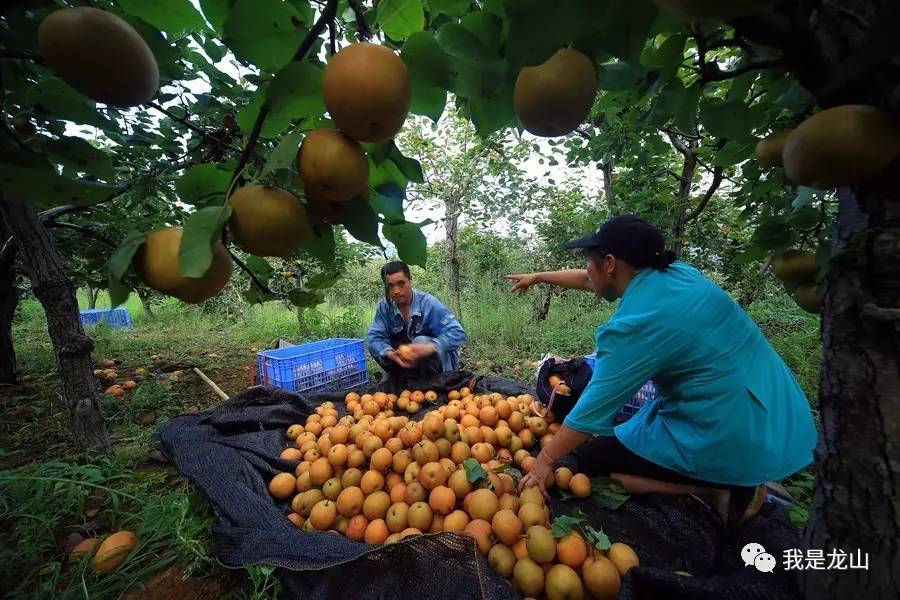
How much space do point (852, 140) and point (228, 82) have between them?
8.21ft

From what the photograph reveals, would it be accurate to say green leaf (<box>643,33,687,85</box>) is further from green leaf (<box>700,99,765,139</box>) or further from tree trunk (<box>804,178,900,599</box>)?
tree trunk (<box>804,178,900,599</box>)

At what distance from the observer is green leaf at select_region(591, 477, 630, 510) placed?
2.16 meters

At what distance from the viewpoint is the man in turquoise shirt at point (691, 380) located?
6.42ft

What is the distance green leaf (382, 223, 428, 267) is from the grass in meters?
1.54

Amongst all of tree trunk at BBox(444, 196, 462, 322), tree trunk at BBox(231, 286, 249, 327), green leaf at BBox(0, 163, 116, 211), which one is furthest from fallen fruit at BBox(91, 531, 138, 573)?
tree trunk at BBox(231, 286, 249, 327)

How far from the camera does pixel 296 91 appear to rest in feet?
2.18

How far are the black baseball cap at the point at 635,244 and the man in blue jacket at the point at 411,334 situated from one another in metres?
2.30

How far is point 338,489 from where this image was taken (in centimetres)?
214

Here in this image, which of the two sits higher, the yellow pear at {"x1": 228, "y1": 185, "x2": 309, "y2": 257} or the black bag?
the yellow pear at {"x1": 228, "y1": 185, "x2": 309, "y2": 257}

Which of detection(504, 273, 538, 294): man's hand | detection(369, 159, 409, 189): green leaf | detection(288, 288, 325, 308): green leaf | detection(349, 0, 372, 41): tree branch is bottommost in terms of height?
detection(504, 273, 538, 294): man's hand

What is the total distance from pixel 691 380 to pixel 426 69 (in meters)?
2.03

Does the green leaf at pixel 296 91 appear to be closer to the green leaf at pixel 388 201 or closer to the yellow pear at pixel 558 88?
the green leaf at pixel 388 201

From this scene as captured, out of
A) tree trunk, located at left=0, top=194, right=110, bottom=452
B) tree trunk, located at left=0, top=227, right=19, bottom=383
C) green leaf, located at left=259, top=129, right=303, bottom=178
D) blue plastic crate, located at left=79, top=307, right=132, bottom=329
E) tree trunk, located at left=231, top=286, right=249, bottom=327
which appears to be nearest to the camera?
green leaf, located at left=259, top=129, right=303, bottom=178

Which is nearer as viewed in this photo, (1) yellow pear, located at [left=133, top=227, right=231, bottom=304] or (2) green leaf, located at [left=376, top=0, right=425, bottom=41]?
(1) yellow pear, located at [left=133, top=227, right=231, bottom=304]
